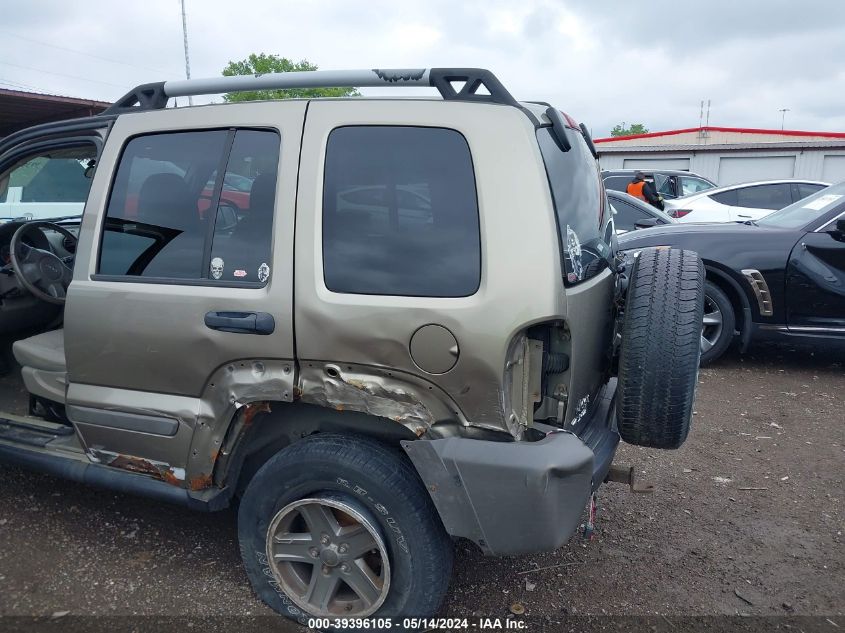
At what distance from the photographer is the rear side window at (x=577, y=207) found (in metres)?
2.40

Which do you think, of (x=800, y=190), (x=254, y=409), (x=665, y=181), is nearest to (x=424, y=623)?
(x=254, y=409)

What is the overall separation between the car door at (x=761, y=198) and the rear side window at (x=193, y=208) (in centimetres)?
1049

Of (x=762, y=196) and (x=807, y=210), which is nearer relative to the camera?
(x=807, y=210)

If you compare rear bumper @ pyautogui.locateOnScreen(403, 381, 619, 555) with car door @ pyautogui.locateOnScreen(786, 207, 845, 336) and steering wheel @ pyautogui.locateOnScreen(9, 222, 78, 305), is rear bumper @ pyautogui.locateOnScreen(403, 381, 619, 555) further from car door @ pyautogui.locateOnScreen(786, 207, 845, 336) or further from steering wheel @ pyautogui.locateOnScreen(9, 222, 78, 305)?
car door @ pyautogui.locateOnScreen(786, 207, 845, 336)

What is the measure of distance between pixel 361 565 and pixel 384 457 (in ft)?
1.41

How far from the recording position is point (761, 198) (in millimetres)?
11617

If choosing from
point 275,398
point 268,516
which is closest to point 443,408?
point 275,398

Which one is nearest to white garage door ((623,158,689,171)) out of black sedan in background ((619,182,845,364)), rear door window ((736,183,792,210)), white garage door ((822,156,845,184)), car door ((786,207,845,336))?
white garage door ((822,156,845,184))

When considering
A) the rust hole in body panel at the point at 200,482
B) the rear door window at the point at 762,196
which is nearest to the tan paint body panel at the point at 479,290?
the rust hole in body panel at the point at 200,482

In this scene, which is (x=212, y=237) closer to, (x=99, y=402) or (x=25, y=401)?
(x=99, y=402)

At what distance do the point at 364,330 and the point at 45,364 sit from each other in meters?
1.83

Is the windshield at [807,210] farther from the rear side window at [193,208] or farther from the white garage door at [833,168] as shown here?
the white garage door at [833,168]

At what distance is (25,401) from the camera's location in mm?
3832

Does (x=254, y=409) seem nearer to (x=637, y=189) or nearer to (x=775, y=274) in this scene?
(x=775, y=274)
